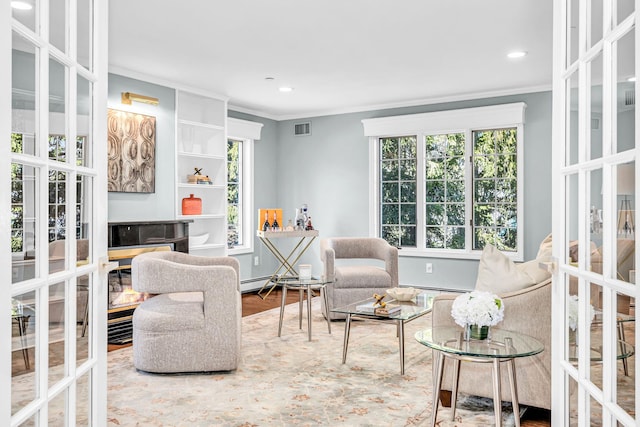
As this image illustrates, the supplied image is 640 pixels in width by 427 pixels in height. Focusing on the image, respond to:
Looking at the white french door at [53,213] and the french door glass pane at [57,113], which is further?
the french door glass pane at [57,113]

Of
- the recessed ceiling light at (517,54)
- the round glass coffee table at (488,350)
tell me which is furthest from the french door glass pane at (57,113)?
the recessed ceiling light at (517,54)

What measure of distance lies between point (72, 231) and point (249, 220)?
5544 millimetres

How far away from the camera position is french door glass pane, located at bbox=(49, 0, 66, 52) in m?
1.36

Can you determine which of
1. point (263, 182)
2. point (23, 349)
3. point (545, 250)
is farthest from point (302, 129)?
point (23, 349)

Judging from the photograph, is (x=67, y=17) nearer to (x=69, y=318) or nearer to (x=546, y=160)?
(x=69, y=318)

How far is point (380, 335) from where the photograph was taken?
14.9 feet

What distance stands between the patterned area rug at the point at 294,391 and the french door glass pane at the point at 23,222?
1.73 m

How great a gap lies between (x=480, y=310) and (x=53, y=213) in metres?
1.78
